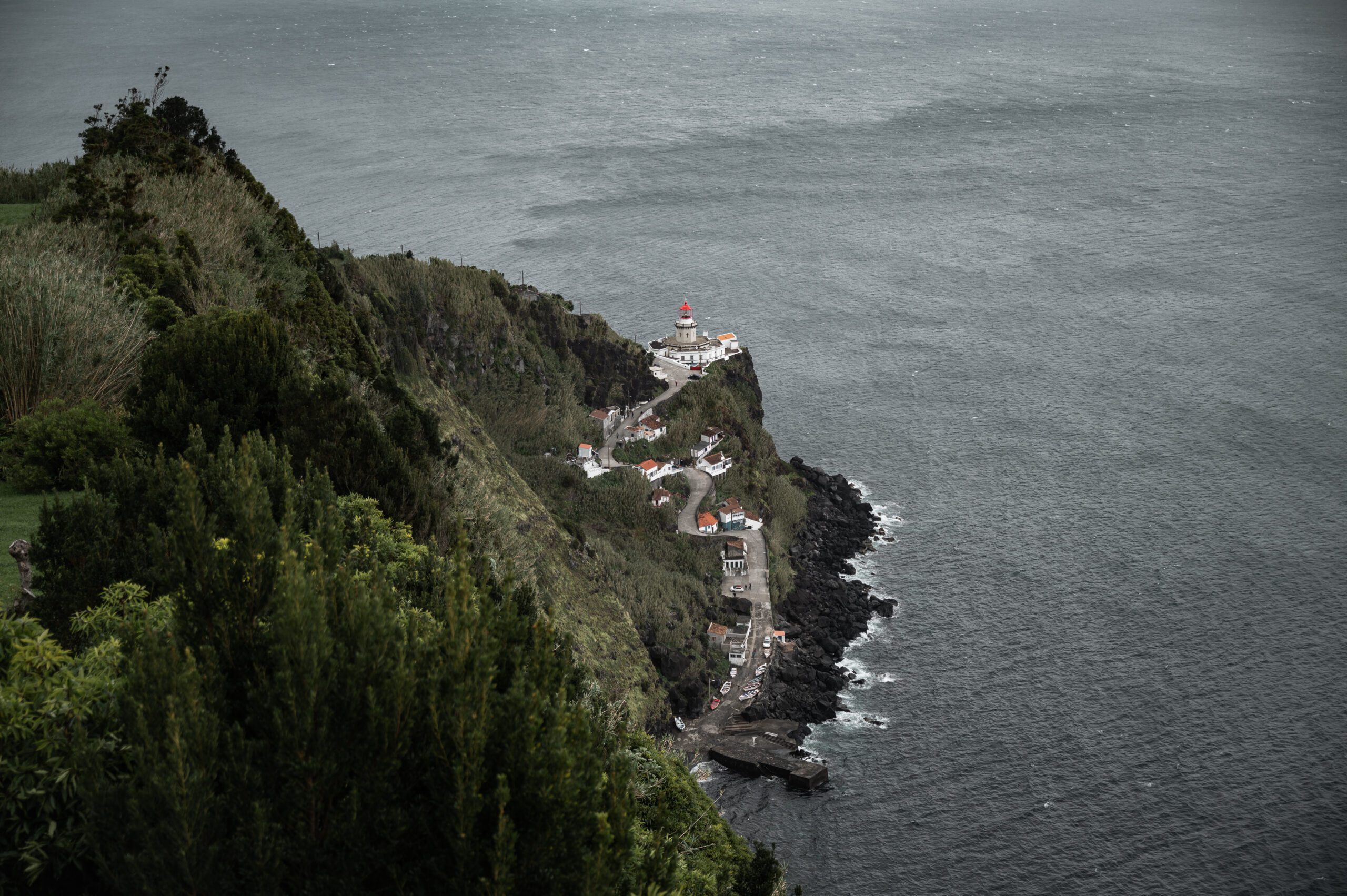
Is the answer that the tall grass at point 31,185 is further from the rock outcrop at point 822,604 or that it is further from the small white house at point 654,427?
the small white house at point 654,427

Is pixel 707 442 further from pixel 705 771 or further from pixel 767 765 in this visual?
pixel 705 771

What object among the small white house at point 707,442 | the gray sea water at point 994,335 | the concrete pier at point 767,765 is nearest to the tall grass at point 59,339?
the gray sea water at point 994,335

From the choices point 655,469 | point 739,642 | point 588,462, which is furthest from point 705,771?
point 588,462

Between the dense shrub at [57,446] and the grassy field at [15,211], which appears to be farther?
the grassy field at [15,211]

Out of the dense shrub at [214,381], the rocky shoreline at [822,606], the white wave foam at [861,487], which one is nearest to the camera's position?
the dense shrub at [214,381]

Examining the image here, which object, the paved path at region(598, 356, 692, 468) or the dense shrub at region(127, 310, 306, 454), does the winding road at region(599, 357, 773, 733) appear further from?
the dense shrub at region(127, 310, 306, 454)

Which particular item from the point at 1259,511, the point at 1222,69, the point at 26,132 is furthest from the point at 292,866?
the point at 1222,69

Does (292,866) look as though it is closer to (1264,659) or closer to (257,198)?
(257,198)

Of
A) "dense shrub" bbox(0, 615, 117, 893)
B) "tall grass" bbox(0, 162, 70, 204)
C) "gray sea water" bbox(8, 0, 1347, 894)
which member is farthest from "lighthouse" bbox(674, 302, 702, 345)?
"dense shrub" bbox(0, 615, 117, 893)
